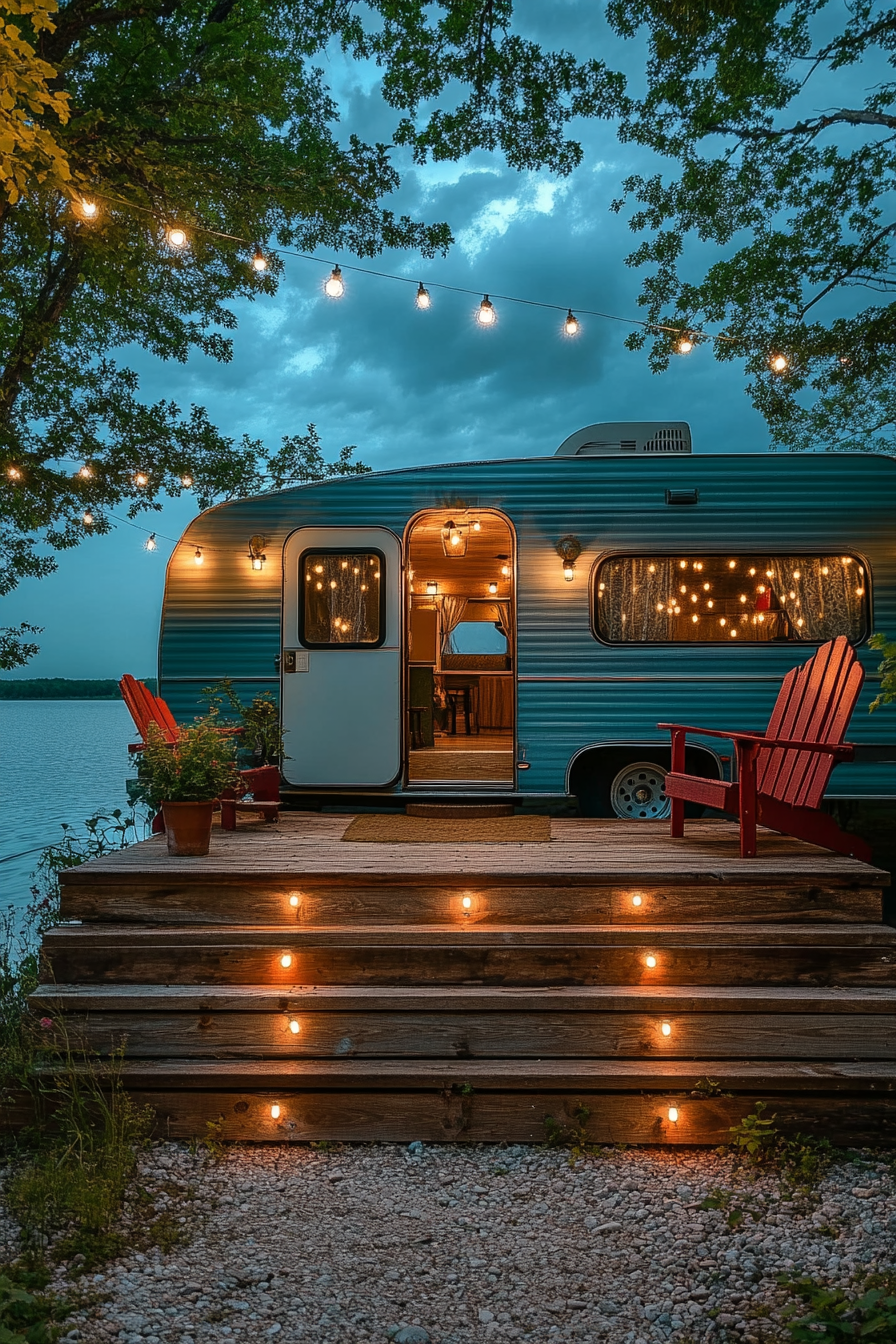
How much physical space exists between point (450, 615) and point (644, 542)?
5.02m

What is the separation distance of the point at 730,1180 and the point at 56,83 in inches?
403

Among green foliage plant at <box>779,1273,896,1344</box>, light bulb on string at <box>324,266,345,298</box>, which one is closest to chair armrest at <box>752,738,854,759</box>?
green foliage plant at <box>779,1273,896,1344</box>

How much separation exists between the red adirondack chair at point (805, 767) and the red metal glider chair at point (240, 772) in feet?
9.27

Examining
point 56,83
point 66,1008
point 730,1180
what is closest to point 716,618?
point 730,1180

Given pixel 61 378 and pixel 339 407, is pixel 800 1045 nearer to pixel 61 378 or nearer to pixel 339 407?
pixel 61 378

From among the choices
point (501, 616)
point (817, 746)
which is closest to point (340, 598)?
point (817, 746)

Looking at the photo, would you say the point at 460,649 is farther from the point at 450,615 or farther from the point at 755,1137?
the point at 755,1137

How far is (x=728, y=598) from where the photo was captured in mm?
6656

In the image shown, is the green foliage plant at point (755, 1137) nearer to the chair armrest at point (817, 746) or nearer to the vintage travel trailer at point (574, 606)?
the chair armrest at point (817, 746)

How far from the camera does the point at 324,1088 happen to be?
3596mm

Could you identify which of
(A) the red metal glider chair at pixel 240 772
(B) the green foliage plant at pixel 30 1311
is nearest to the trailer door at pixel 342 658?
(A) the red metal glider chair at pixel 240 772

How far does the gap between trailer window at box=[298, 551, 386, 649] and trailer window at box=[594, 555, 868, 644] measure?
174 centimetres

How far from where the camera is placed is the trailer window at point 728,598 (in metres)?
6.60

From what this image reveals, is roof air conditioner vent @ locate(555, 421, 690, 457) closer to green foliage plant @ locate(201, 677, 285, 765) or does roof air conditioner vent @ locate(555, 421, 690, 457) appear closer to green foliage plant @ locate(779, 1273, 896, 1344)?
green foliage plant @ locate(201, 677, 285, 765)
